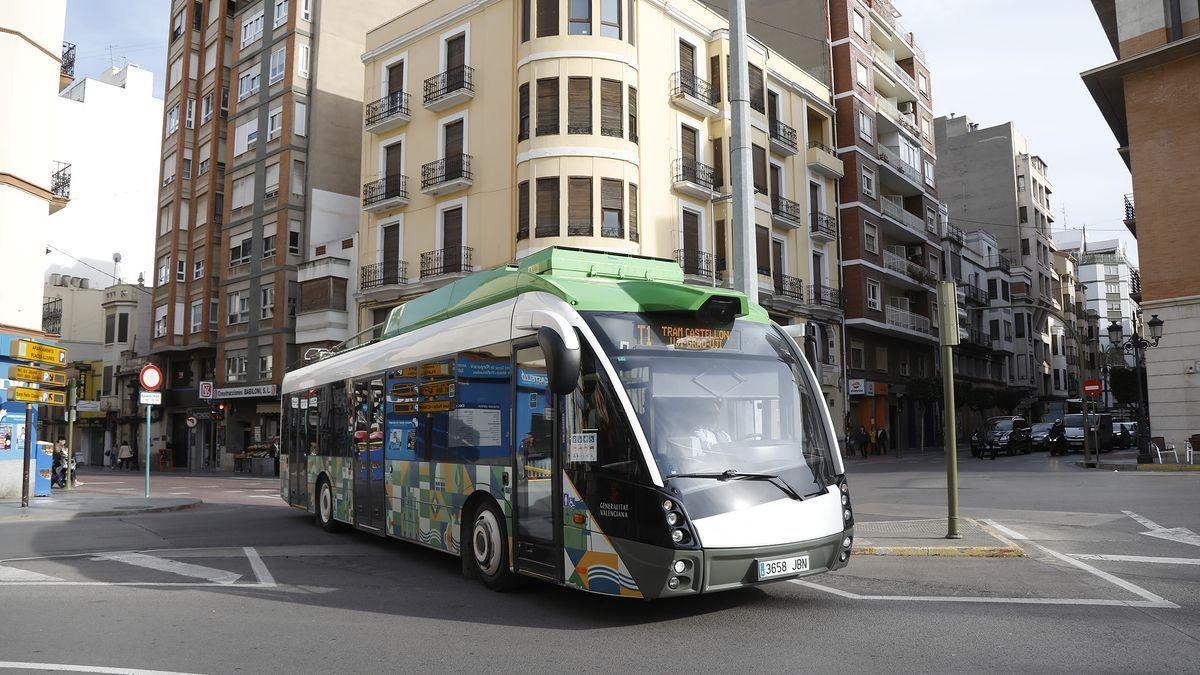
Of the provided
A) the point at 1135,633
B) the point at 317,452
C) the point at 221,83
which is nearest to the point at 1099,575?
the point at 1135,633

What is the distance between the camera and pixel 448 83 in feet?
103

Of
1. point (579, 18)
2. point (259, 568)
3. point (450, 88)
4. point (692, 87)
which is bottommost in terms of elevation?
point (259, 568)

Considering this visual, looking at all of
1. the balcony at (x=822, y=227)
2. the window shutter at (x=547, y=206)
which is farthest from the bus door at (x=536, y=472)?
the balcony at (x=822, y=227)

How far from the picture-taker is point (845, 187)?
138ft

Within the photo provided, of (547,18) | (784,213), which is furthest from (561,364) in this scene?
(784,213)

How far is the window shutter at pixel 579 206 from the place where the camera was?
1084 inches

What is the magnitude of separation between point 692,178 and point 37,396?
21.2 m

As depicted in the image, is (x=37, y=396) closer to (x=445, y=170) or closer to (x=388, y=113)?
(x=445, y=170)

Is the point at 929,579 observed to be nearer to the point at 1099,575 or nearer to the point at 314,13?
the point at 1099,575

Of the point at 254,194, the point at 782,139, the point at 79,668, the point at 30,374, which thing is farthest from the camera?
the point at 254,194

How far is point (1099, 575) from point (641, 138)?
76.8ft

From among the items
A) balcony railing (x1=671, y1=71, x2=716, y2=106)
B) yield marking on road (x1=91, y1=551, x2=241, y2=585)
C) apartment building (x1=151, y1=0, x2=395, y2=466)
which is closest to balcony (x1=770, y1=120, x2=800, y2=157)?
balcony railing (x1=671, y1=71, x2=716, y2=106)

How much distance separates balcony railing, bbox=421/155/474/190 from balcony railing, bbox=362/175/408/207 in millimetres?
1085

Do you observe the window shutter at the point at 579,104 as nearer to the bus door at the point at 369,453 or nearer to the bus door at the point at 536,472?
the bus door at the point at 369,453
